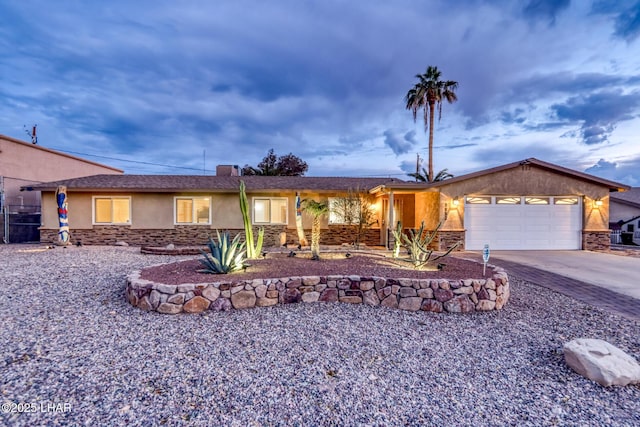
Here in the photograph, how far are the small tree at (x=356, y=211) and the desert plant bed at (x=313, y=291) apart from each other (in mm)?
6902

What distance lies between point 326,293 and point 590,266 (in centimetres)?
814

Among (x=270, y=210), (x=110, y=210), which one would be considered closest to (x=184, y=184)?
(x=110, y=210)

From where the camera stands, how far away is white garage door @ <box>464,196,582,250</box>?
11250 millimetres

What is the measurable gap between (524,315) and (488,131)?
21315mm

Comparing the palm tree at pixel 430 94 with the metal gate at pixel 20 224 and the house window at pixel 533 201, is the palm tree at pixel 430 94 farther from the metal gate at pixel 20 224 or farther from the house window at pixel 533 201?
the metal gate at pixel 20 224

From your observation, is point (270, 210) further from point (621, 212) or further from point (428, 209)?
point (621, 212)

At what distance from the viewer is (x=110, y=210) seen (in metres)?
12.5

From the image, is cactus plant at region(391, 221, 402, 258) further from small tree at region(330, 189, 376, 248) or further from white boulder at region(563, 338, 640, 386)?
white boulder at region(563, 338, 640, 386)

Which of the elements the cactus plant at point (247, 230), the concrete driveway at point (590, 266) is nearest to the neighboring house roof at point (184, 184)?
the cactus plant at point (247, 230)

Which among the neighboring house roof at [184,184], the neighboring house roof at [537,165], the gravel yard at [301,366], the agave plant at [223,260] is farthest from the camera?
the neighboring house roof at [184,184]

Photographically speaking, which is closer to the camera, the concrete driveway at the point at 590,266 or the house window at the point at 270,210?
the concrete driveway at the point at 590,266

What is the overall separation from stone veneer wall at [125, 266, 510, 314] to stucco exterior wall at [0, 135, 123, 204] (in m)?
14.2

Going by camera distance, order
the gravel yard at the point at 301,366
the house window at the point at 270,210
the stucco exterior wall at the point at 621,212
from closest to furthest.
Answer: the gravel yard at the point at 301,366 < the house window at the point at 270,210 < the stucco exterior wall at the point at 621,212

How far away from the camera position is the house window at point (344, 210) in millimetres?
12164
